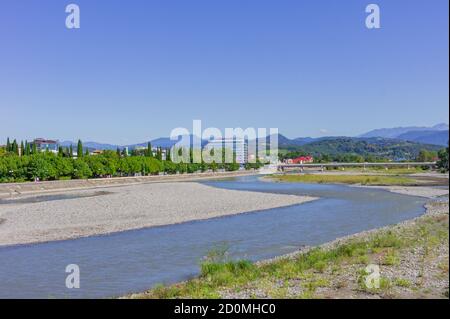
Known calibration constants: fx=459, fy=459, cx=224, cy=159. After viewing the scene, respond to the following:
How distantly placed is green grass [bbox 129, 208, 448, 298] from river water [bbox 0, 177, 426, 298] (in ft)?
5.57

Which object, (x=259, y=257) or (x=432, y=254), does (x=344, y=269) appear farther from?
(x=259, y=257)

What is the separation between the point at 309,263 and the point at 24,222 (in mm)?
21429

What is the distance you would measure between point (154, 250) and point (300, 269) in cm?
832

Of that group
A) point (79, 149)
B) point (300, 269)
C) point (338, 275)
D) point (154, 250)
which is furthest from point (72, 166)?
point (338, 275)

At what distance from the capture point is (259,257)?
814 inches

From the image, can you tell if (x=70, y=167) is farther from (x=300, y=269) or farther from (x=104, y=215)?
(x=300, y=269)

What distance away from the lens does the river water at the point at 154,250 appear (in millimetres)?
16297

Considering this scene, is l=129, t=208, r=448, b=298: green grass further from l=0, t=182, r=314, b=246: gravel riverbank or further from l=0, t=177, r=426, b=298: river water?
l=0, t=182, r=314, b=246: gravel riverbank

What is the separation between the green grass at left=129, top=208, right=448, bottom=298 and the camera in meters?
13.5

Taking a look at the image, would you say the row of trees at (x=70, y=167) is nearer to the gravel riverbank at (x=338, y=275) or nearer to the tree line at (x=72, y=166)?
the tree line at (x=72, y=166)

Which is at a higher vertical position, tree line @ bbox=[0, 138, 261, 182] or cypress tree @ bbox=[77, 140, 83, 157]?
cypress tree @ bbox=[77, 140, 83, 157]

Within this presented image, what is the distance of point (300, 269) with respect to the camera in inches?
642

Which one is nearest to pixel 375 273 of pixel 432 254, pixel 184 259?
pixel 432 254

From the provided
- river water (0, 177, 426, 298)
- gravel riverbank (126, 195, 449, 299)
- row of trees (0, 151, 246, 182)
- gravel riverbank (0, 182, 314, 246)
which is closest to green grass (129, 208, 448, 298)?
gravel riverbank (126, 195, 449, 299)
